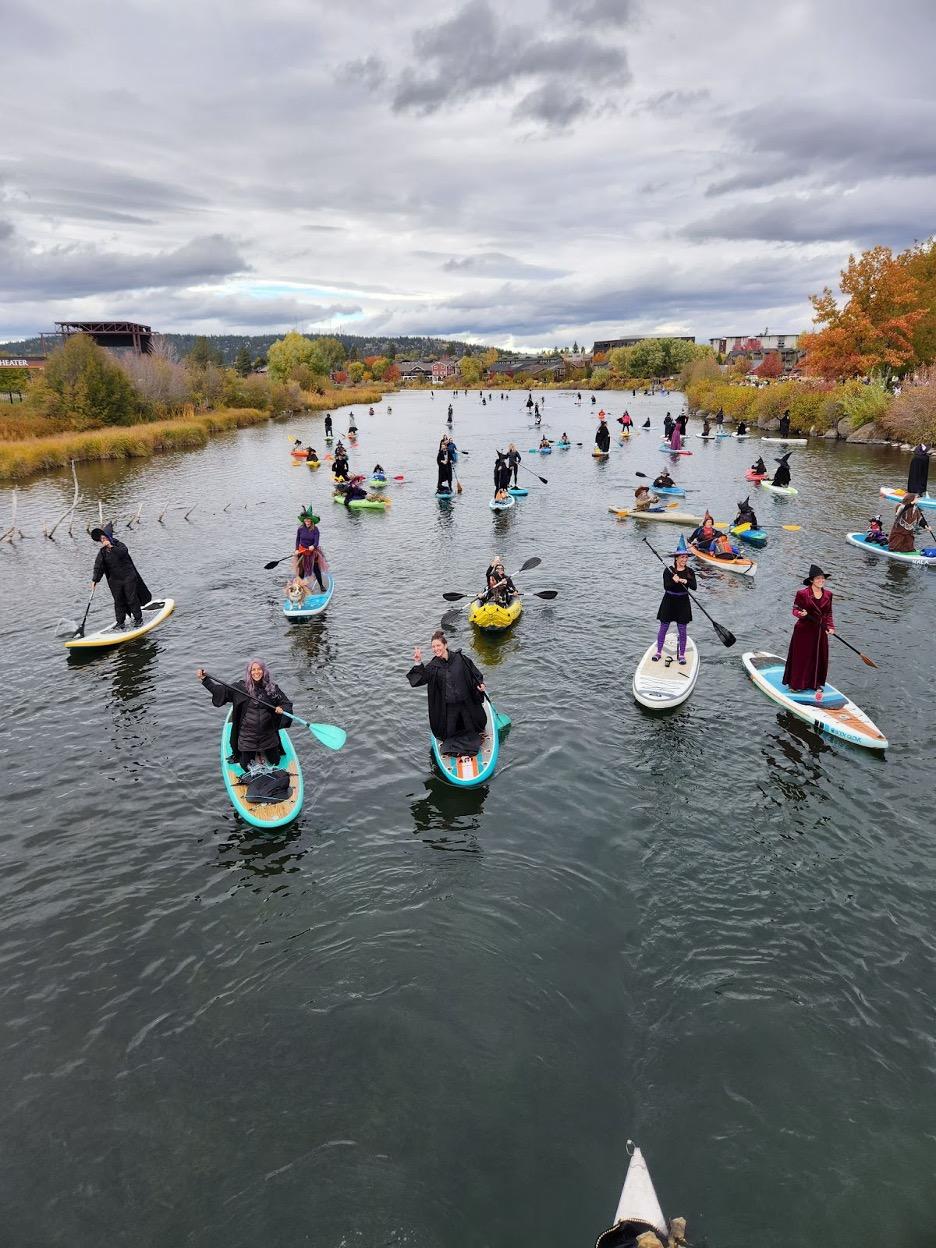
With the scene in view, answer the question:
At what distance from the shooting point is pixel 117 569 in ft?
59.3

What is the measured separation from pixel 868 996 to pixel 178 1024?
25.9 ft

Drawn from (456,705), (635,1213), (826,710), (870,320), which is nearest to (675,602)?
(826,710)

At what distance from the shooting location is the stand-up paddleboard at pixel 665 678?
1449cm

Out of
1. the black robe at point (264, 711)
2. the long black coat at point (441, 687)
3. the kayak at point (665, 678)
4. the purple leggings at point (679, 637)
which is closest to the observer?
the black robe at point (264, 711)

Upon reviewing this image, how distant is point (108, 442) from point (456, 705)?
49099 millimetres

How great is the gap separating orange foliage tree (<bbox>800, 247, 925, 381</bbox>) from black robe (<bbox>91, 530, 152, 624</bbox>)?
6171 centimetres

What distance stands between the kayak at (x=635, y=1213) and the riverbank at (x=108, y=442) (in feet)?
162

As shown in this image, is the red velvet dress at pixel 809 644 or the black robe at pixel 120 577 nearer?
the red velvet dress at pixel 809 644

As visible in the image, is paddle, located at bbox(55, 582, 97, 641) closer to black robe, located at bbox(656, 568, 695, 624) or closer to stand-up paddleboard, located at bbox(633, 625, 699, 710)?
stand-up paddleboard, located at bbox(633, 625, 699, 710)

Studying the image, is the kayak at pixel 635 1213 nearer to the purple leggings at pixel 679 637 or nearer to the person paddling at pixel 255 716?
the person paddling at pixel 255 716

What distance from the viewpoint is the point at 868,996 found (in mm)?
8156

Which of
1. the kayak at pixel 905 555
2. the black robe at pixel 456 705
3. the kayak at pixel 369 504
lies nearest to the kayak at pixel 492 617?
the black robe at pixel 456 705

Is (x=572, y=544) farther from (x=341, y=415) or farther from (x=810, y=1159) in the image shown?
(x=341, y=415)

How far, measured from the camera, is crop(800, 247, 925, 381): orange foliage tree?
57.5 meters
